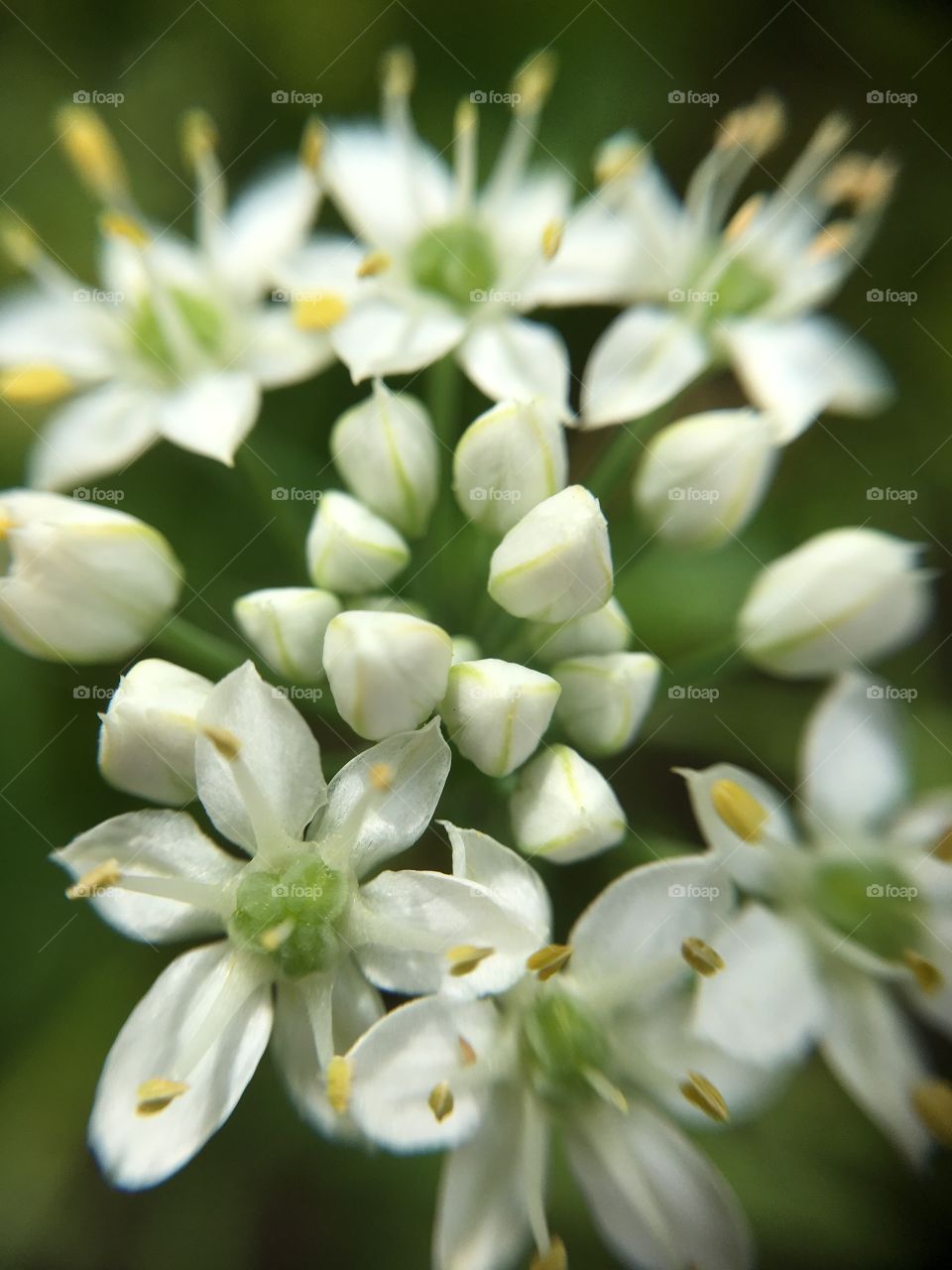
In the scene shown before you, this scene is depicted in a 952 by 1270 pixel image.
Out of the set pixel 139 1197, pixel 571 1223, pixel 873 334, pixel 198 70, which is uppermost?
pixel 198 70

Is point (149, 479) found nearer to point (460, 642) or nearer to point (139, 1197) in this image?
point (460, 642)

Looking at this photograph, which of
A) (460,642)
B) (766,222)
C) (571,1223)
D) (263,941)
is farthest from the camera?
(766,222)

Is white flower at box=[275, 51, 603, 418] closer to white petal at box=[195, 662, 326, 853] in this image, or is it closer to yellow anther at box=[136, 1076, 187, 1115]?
white petal at box=[195, 662, 326, 853]

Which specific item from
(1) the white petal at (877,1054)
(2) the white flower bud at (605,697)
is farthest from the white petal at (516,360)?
(1) the white petal at (877,1054)

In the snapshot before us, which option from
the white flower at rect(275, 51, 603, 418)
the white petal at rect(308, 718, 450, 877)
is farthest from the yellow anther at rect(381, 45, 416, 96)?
the white petal at rect(308, 718, 450, 877)

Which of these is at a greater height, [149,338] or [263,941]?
[149,338]

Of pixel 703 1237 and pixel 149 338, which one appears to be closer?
pixel 703 1237

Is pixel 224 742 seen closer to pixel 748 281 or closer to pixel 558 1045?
pixel 558 1045

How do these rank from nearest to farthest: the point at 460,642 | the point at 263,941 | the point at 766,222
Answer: the point at 263,941
the point at 460,642
the point at 766,222

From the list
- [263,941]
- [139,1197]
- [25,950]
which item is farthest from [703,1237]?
[25,950]

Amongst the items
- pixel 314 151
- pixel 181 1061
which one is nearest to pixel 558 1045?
pixel 181 1061
